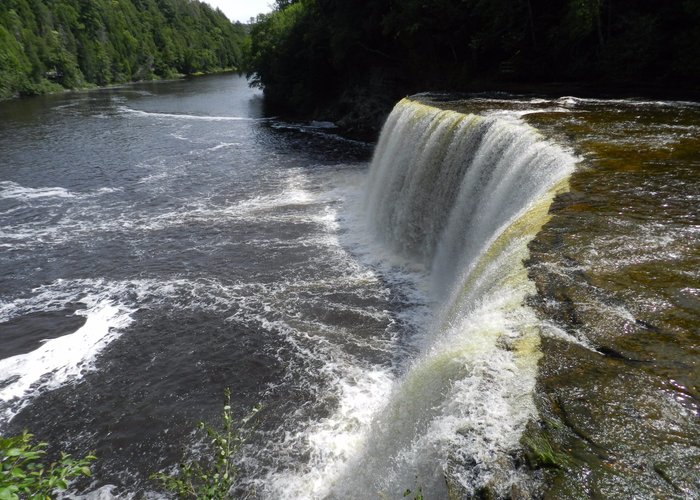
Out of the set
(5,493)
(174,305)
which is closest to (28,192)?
(174,305)

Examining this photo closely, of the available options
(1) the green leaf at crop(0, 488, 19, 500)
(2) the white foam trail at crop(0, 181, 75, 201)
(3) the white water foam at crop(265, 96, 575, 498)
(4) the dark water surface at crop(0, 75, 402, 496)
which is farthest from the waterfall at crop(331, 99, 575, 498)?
(2) the white foam trail at crop(0, 181, 75, 201)

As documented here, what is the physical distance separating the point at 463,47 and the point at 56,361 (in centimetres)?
2384

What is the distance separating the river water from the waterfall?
3 centimetres

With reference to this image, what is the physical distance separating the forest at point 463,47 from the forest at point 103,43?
65.3 feet

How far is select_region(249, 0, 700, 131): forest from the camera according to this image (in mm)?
16719

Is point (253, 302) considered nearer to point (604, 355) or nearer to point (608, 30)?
point (604, 355)

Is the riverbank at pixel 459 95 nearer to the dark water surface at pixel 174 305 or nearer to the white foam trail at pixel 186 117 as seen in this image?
the white foam trail at pixel 186 117

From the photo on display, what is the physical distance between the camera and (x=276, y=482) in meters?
6.57

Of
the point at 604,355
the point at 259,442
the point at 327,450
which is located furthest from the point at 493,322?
the point at 259,442

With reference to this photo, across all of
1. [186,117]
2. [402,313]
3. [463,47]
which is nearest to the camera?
[402,313]

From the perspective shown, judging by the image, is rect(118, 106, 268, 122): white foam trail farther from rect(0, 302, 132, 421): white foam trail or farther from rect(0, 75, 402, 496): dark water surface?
rect(0, 302, 132, 421): white foam trail

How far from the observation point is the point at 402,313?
10.5 metres

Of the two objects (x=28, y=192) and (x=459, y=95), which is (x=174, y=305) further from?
(x=28, y=192)

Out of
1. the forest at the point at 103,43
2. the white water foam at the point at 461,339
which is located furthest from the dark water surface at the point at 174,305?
the forest at the point at 103,43
